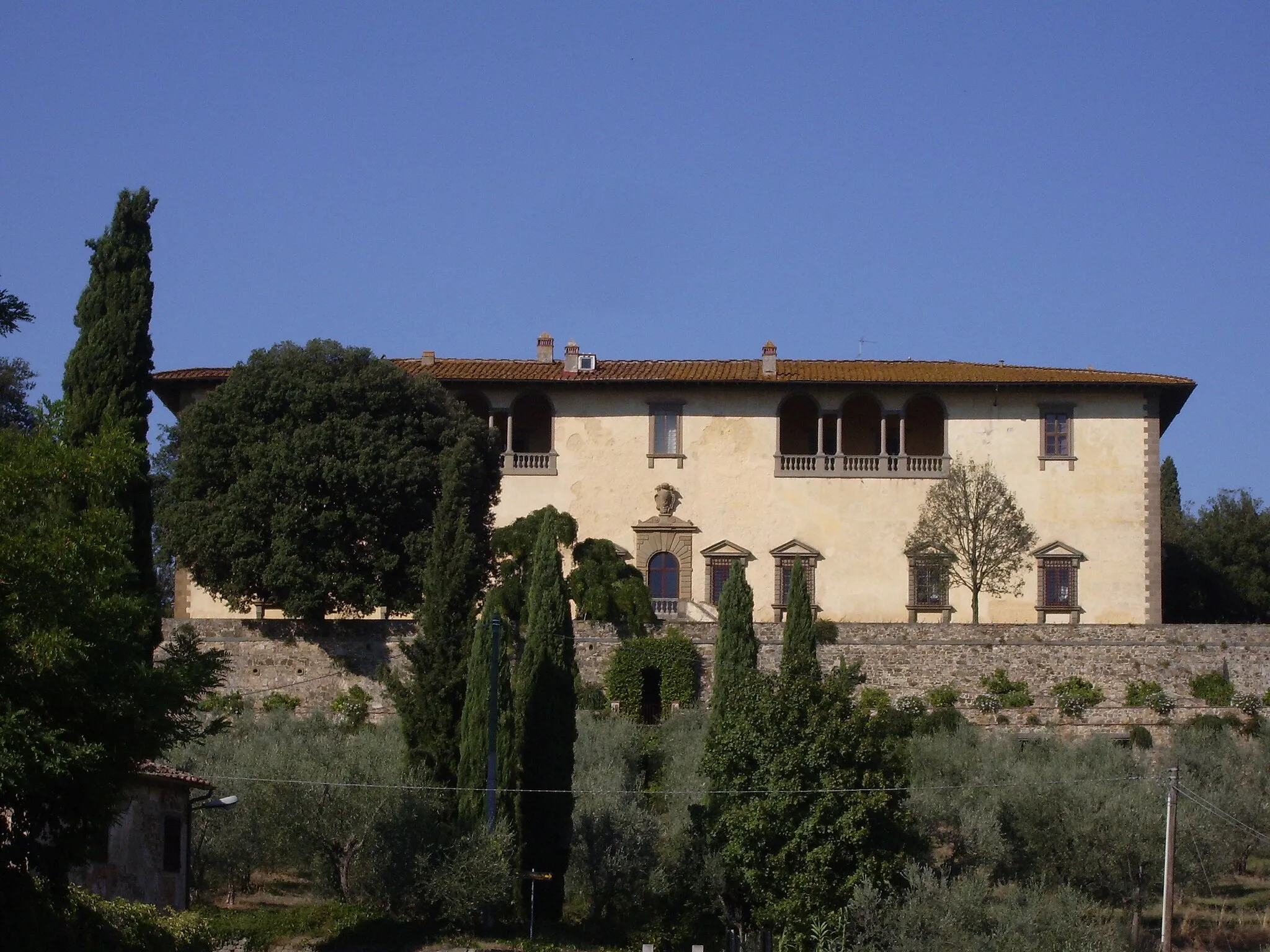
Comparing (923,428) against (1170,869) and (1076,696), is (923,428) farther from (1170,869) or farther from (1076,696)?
(1170,869)

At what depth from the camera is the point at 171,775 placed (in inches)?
979

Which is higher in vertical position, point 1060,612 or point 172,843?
point 1060,612

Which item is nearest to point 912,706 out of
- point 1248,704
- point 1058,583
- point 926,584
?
point 1248,704

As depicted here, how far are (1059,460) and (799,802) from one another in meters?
22.5

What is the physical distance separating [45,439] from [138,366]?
25.1ft

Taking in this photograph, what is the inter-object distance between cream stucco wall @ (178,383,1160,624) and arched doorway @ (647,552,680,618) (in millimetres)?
513

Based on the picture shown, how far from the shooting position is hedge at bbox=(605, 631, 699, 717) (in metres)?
39.6

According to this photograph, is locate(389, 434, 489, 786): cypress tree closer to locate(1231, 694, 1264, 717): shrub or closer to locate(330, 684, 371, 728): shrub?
locate(330, 684, 371, 728): shrub

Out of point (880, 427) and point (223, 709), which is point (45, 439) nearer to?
point (223, 709)

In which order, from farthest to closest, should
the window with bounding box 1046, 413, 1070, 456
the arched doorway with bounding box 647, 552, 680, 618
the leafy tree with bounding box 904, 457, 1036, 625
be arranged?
1. the window with bounding box 1046, 413, 1070, 456
2. the arched doorway with bounding box 647, 552, 680, 618
3. the leafy tree with bounding box 904, 457, 1036, 625

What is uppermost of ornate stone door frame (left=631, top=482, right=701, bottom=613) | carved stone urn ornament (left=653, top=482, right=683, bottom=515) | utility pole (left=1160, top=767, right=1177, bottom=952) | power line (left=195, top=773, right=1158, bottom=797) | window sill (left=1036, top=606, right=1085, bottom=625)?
carved stone urn ornament (left=653, top=482, right=683, bottom=515)

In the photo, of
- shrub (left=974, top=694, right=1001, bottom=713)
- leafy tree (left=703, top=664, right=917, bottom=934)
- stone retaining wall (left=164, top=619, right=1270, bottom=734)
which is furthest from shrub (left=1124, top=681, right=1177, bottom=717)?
leafy tree (left=703, top=664, right=917, bottom=934)

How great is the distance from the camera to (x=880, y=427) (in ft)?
161

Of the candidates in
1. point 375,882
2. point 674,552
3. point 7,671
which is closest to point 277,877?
point 375,882
